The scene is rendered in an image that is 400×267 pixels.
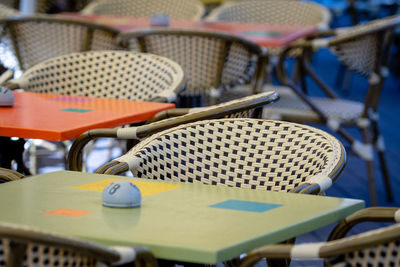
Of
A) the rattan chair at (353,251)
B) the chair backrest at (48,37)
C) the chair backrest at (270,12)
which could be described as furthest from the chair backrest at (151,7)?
the rattan chair at (353,251)

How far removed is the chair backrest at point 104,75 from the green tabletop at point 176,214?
1.29 metres

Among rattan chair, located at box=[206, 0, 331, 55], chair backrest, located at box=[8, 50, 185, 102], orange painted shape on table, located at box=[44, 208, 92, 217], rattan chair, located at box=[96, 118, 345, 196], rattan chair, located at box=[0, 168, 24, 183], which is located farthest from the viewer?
rattan chair, located at box=[206, 0, 331, 55]

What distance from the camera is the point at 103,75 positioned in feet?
9.66

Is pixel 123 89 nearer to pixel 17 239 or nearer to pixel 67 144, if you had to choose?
pixel 67 144

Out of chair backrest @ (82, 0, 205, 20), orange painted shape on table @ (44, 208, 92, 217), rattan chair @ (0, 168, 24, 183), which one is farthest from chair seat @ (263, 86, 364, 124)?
orange painted shape on table @ (44, 208, 92, 217)

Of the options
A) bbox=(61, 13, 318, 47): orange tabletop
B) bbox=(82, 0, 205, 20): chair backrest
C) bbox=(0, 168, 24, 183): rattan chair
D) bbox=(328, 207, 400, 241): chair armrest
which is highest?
bbox=(328, 207, 400, 241): chair armrest

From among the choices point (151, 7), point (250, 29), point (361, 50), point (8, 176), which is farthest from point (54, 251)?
point (151, 7)

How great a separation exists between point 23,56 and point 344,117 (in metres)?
1.67

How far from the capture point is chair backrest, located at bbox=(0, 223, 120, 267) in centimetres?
102

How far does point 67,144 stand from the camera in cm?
384

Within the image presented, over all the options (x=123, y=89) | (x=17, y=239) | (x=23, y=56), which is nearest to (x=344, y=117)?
(x=123, y=89)

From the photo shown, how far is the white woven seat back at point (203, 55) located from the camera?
347 cm

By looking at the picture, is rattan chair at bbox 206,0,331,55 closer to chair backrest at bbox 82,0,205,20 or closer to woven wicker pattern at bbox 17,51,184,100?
chair backrest at bbox 82,0,205,20

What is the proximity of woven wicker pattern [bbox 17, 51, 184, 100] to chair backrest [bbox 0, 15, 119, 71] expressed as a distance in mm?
776
